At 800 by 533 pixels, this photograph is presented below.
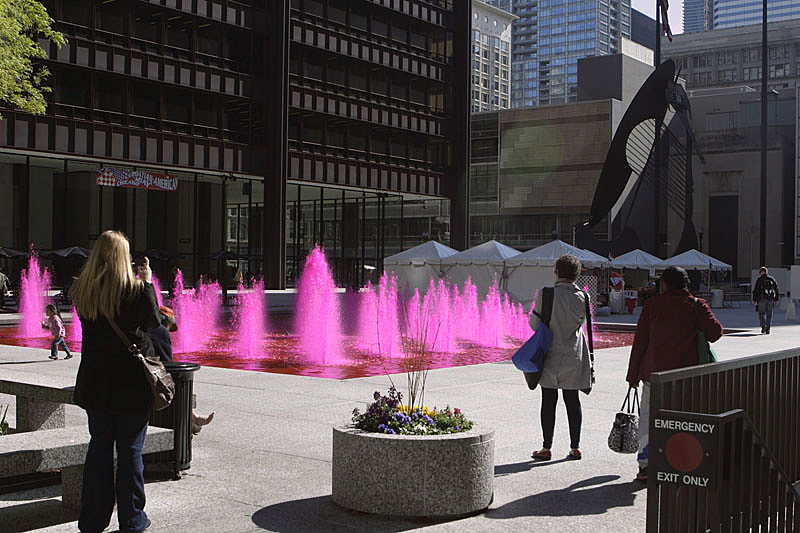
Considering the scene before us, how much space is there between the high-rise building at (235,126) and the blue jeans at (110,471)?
36585mm

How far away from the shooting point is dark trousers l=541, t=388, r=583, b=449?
772 centimetres

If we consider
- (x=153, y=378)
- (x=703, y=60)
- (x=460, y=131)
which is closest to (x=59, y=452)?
(x=153, y=378)

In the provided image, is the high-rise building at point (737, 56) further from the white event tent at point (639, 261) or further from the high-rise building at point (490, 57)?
the white event tent at point (639, 261)

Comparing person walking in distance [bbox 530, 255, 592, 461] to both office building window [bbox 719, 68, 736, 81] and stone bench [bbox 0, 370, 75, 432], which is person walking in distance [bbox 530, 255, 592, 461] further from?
office building window [bbox 719, 68, 736, 81]

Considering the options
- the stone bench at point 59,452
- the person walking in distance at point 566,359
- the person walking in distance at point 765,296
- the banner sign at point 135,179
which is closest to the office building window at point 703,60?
the banner sign at point 135,179

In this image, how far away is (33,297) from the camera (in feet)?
102

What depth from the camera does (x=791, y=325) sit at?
29.1m

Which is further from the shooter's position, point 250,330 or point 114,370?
Result: point 250,330

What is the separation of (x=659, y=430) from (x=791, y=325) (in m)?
27.6

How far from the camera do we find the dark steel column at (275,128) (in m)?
48.9

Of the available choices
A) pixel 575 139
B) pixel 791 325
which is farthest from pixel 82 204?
pixel 575 139

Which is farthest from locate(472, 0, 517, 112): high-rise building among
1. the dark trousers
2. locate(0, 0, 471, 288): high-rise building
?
the dark trousers

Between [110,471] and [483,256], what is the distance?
2947 centimetres

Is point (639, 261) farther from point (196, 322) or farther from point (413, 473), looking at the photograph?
point (413, 473)
